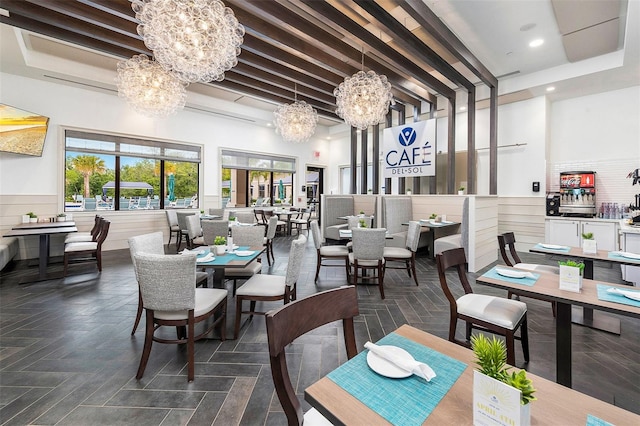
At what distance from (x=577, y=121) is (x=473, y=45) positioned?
335cm

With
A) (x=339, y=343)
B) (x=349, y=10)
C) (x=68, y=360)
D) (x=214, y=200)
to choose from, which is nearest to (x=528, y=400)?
(x=339, y=343)

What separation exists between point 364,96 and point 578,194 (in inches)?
201

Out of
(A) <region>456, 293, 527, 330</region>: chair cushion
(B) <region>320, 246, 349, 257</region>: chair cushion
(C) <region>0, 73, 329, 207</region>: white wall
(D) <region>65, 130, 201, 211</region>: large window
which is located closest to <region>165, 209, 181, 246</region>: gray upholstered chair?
(D) <region>65, 130, 201, 211</region>: large window

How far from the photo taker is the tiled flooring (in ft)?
5.47

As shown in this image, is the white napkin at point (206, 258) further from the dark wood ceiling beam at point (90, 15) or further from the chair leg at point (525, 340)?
the dark wood ceiling beam at point (90, 15)

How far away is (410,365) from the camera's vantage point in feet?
2.99

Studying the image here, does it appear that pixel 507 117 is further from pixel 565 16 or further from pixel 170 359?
pixel 170 359

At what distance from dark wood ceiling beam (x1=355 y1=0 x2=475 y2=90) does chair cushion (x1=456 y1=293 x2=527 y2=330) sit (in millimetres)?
3681

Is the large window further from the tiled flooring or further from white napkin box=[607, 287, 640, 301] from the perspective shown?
white napkin box=[607, 287, 640, 301]

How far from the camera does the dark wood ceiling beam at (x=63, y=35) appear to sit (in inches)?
148

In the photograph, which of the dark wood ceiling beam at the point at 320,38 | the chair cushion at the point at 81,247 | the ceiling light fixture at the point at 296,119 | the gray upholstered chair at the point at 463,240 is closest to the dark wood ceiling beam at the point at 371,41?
the dark wood ceiling beam at the point at 320,38

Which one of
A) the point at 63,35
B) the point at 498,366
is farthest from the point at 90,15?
the point at 498,366

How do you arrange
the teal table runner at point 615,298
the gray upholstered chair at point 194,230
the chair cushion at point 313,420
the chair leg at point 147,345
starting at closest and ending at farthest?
the chair cushion at point 313,420
the teal table runner at point 615,298
the chair leg at point 147,345
the gray upholstered chair at point 194,230

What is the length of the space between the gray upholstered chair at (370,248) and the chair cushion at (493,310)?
1393 mm
